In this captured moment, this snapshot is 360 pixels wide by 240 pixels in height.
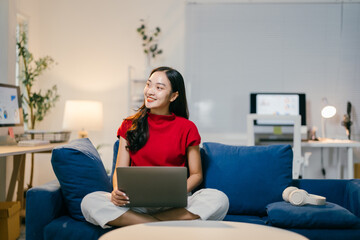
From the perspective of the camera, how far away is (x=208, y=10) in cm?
475

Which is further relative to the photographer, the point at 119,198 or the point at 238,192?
the point at 238,192

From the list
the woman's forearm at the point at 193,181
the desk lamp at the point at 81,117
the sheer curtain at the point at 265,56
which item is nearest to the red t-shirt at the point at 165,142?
the woman's forearm at the point at 193,181

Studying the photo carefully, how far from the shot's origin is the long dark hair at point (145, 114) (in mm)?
2033

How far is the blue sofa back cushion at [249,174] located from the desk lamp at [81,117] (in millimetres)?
2091

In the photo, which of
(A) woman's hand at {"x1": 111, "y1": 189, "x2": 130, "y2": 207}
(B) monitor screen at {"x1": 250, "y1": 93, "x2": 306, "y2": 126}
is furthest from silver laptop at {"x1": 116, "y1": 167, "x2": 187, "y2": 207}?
(B) monitor screen at {"x1": 250, "y1": 93, "x2": 306, "y2": 126}

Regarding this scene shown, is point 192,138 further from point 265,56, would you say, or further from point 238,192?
point 265,56

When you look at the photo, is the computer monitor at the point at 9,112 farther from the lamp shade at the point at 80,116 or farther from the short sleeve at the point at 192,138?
the short sleeve at the point at 192,138

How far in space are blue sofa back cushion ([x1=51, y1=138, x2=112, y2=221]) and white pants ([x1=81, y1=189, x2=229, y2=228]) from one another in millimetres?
104

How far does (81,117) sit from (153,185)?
2.65 meters

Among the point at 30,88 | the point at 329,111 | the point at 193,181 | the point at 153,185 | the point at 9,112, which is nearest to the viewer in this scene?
the point at 153,185

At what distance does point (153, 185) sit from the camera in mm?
1572

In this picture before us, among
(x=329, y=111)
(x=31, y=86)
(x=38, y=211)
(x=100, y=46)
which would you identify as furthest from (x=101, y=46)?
(x=38, y=211)

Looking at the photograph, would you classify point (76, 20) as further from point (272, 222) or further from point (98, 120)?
point (272, 222)

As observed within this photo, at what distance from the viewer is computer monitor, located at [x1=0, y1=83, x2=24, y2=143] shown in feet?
9.87
